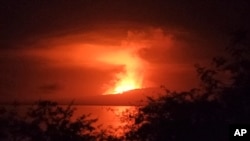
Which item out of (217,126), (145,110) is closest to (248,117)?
(217,126)

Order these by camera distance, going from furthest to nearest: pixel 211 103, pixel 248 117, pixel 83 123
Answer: pixel 83 123, pixel 211 103, pixel 248 117

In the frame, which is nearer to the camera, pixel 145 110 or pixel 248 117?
pixel 248 117

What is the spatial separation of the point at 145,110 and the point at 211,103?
6.48ft

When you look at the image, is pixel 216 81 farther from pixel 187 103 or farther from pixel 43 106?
pixel 43 106

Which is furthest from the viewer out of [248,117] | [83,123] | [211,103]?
[83,123]

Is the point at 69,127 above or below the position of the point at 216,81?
below

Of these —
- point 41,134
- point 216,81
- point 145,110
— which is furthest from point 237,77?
point 41,134

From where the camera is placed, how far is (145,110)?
1683 cm

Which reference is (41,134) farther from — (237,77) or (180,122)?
(237,77)

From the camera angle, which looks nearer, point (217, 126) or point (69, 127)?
point (217, 126)

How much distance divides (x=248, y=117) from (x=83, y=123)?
5128mm

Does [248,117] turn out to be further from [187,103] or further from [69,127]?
[69,127]

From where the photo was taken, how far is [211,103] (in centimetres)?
1623

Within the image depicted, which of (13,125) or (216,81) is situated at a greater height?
(216,81)
